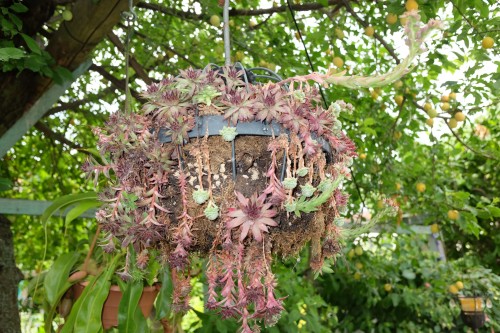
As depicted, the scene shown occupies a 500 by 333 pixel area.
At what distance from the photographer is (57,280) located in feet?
4.36

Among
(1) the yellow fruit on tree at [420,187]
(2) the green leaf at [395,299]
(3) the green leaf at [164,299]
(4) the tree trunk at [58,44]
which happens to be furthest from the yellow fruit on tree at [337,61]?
(2) the green leaf at [395,299]

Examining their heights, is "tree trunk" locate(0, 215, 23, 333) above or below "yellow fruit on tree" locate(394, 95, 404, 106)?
below

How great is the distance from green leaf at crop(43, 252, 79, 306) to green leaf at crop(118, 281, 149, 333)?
19 centimetres

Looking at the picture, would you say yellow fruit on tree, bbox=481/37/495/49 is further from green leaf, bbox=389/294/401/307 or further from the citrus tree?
green leaf, bbox=389/294/401/307

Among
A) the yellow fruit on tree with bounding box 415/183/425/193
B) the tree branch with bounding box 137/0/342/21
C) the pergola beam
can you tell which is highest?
the tree branch with bounding box 137/0/342/21

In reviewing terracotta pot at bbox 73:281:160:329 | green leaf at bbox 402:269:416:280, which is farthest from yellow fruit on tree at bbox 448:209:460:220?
terracotta pot at bbox 73:281:160:329

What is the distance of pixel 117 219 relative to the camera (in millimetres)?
859

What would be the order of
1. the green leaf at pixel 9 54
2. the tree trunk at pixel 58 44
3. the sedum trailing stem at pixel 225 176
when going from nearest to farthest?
the sedum trailing stem at pixel 225 176 < the green leaf at pixel 9 54 < the tree trunk at pixel 58 44

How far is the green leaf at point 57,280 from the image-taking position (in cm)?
131

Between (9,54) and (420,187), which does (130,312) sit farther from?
(420,187)

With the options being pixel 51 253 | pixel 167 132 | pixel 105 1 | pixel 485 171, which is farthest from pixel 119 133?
pixel 485 171

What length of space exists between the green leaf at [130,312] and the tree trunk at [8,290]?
4.28 ft

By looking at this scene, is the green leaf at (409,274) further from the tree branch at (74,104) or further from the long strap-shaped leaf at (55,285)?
the long strap-shaped leaf at (55,285)

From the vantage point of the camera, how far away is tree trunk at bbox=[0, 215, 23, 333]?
227 centimetres
